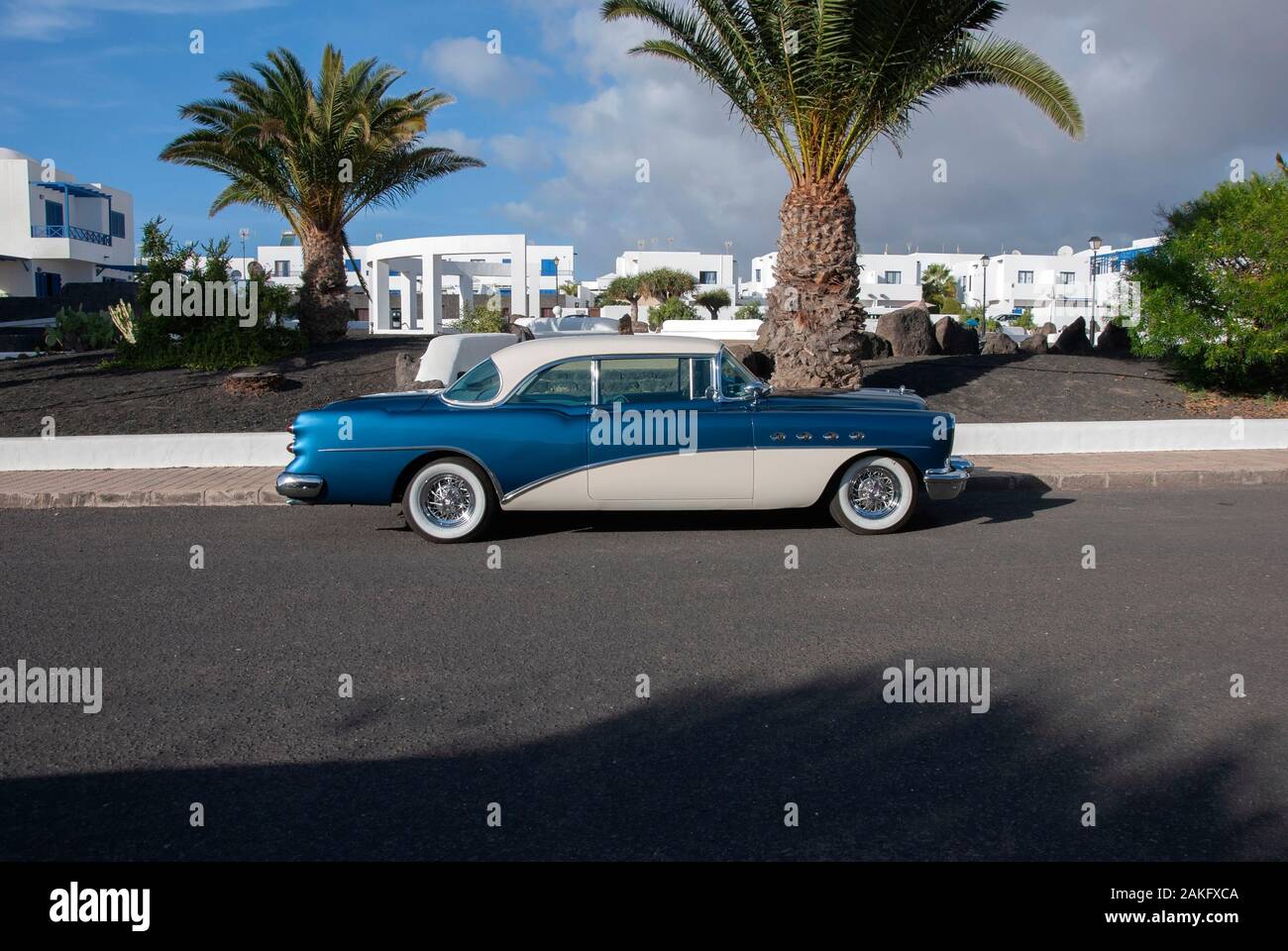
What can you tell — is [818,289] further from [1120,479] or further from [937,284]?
[937,284]

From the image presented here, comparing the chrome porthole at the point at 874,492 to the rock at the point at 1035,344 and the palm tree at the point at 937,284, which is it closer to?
the rock at the point at 1035,344

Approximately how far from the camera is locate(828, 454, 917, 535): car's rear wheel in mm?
8195

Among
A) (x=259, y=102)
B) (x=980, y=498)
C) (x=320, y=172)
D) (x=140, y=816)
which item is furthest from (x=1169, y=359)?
(x=140, y=816)

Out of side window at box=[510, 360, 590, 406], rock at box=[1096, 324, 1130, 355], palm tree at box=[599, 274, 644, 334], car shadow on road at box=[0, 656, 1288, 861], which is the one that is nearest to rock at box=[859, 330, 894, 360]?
rock at box=[1096, 324, 1130, 355]

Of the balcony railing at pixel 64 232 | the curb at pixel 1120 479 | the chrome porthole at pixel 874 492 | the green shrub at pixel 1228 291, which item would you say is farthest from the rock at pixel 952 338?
the balcony railing at pixel 64 232

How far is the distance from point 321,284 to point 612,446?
1441 cm

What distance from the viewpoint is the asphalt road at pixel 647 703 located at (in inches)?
132

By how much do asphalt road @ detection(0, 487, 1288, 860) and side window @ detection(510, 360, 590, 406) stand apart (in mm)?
1092

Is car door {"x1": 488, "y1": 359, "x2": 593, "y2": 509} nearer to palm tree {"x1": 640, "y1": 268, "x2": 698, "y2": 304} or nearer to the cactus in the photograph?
the cactus

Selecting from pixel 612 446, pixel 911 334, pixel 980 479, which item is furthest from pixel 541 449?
pixel 911 334

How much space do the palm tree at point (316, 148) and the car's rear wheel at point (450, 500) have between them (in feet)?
41.2

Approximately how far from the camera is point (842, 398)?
8477mm
